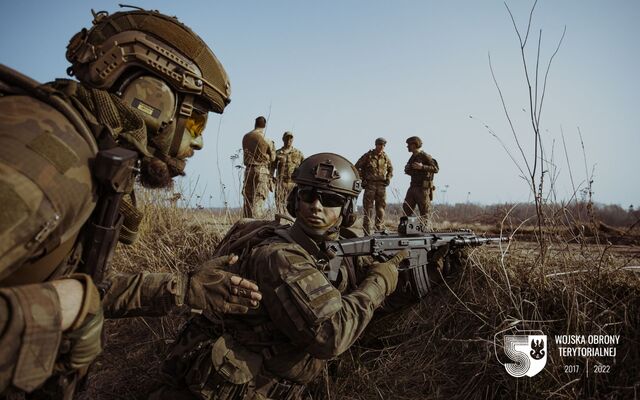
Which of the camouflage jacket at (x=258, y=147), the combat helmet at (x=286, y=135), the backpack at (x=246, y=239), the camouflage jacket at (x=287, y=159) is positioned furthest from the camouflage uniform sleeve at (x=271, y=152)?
the backpack at (x=246, y=239)

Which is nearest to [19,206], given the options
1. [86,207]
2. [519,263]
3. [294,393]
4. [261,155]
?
[86,207]

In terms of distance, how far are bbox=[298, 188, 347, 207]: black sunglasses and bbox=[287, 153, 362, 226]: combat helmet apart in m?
0.03

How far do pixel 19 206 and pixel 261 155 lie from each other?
328 inches

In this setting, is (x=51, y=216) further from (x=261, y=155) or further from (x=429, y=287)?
(x=261, y=155)

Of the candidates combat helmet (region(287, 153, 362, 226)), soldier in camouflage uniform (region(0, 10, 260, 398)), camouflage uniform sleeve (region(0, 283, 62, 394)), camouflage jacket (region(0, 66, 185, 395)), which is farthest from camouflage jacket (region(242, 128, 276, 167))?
camouflage uniform sleeve (region(0, 283, 62, 394))

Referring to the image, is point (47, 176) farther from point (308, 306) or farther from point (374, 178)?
point (374, 178)

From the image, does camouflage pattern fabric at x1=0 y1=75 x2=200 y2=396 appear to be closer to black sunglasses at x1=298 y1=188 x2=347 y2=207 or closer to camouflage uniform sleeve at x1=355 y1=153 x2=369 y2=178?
black sunglasses at x1=298 y1=188 x2=347 y2=207

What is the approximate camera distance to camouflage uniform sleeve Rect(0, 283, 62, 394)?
1.11 meters

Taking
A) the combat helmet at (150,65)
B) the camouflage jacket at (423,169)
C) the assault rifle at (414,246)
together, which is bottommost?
the assault rifle at (414,246)

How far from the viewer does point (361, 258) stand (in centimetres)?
333

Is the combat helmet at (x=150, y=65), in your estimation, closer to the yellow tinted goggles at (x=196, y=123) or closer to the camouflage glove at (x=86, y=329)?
the yellow tinted goggles at (x=196, y=123)

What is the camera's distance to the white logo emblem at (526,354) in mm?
2539

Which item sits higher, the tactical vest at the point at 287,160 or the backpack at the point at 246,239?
the tactical vest at the point at 287,160

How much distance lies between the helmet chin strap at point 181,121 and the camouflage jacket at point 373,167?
34.7 feet
